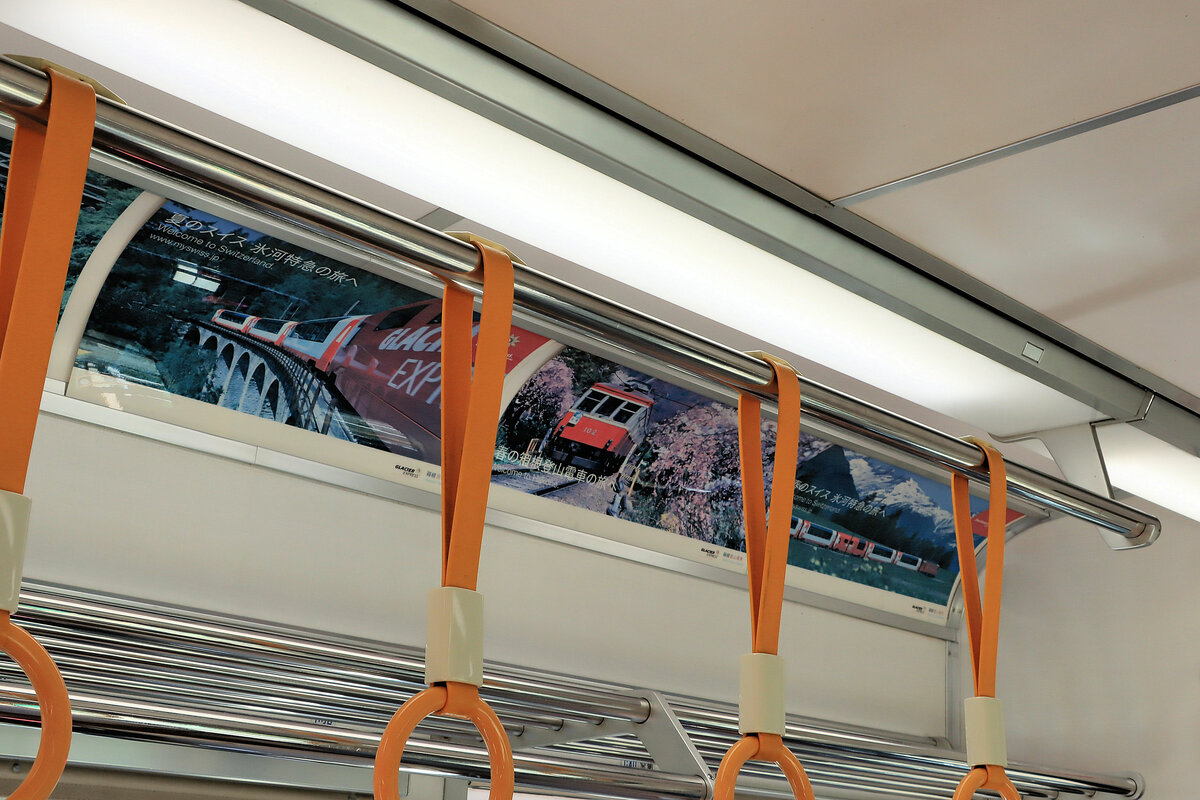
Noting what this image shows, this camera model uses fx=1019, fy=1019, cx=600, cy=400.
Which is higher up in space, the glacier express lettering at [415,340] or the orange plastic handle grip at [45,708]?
the glacier express lettering at [415,340]

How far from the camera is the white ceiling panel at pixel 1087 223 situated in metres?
1.12

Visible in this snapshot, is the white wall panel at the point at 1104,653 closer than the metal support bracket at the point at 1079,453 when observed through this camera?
No

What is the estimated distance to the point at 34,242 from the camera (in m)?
0.59

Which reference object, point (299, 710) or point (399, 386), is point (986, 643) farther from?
point (399, 386)

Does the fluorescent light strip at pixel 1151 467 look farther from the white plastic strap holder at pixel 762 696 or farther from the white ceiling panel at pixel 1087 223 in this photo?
the white plastic strap holder at pixel 762 696

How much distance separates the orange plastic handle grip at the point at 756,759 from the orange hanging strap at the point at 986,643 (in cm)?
24

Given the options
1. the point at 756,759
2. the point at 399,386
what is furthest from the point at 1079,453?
the point at 399,386

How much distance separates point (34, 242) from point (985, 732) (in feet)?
3.33

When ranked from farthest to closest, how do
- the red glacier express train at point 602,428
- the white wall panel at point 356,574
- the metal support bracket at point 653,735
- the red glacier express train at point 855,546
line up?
1. the red glacier express train at point 855,546
2. the red glacier express train at point 602,428
3. the white wall panel at point 356,574
4. the metal support bracket at point 653,735

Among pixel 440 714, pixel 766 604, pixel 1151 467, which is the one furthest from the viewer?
pixel 1151 467

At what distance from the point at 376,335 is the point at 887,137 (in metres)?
1.55

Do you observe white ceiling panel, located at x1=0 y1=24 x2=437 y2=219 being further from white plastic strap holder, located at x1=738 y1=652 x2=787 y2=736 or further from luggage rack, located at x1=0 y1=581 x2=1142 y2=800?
white plastic strap holder, located at x1=738 y1=652 x2=787 y2=736

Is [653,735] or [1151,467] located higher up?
[1151,467]

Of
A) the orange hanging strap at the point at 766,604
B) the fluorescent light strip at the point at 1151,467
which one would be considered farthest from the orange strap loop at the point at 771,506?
the fluorescent light strip at the point at 1151,467
